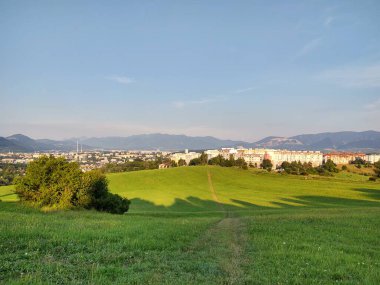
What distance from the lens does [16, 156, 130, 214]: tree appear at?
113ft

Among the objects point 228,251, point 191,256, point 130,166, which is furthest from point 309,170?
point 191,256

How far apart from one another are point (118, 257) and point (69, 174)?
27464 millimetres

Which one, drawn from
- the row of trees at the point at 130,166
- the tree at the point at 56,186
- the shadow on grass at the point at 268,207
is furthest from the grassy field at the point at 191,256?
the row of trees at the point at 130,166

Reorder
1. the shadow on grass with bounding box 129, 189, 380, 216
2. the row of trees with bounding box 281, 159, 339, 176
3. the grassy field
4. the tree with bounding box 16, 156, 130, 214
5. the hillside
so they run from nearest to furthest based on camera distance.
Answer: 1. the grassy field
2. the tree with bounding box 16, 156, 130, 214
3. the shadow on grass with bounding box 129, 189, 380, 216
4. the hillside
5. the row of trees with bounding box 281, 159, 339, 176

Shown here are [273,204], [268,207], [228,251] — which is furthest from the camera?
[273,204]

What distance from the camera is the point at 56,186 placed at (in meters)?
34.7

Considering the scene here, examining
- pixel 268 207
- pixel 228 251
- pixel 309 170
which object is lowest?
pixel 268 207

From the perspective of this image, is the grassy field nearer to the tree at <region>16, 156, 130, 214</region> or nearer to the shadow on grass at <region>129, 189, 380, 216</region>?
the tree at <region>16, 156, 130, 214</region>

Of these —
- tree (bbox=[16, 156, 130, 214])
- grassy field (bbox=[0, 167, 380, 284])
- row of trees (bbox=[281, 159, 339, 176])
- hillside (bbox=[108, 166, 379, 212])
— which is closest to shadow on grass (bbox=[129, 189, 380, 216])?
hillside (bbox=[108, 166, 379, 212])

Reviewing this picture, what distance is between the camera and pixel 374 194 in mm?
81312

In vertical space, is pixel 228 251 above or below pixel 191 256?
below

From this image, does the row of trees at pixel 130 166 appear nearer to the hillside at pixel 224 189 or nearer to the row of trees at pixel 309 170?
the hillside at pixel 224 189

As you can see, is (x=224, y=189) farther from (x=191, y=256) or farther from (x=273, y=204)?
(x=191, y=256)

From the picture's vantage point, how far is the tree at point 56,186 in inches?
1353
